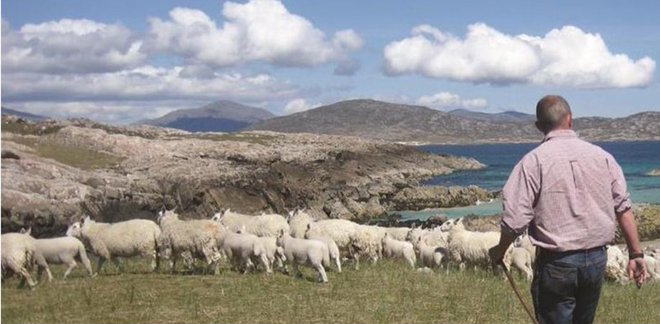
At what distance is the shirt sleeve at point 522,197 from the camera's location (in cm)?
736

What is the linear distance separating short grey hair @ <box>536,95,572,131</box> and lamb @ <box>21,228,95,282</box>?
7.51m

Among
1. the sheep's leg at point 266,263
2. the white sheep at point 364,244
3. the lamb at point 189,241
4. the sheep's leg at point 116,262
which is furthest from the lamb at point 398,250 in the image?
the sheep's leg at point 116,262

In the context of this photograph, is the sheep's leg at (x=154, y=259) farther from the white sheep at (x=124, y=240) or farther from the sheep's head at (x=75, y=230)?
the sheep's head at (x=75, y=230)

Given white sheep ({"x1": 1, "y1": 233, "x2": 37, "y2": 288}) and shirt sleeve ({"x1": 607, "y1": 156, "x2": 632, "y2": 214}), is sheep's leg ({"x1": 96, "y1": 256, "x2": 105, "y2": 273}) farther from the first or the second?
shirt sleeve ({"x1": 607, "y1": 156, "x2": 632, "y2": 214})

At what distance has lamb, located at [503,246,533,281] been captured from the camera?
20.4 m

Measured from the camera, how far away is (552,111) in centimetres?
771

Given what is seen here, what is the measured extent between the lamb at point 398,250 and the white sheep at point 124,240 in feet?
27.0

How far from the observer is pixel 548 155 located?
7.44 m

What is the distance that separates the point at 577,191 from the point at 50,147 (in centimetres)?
607

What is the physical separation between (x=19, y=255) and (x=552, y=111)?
289 inches

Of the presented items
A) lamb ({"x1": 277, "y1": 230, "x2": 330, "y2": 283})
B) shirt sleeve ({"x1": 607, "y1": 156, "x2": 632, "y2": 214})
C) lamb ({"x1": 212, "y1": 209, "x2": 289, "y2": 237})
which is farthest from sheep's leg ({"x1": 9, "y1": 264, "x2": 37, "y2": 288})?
lamb ({"x1": 212, "y1": 209, "x2": 289, "y2": 237})

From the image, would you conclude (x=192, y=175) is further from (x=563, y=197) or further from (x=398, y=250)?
(x=563, y=197)

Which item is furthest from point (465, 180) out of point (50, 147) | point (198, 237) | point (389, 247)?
point (50, 147)

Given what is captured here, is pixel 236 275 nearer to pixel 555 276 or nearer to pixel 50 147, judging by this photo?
pixel 50 147
